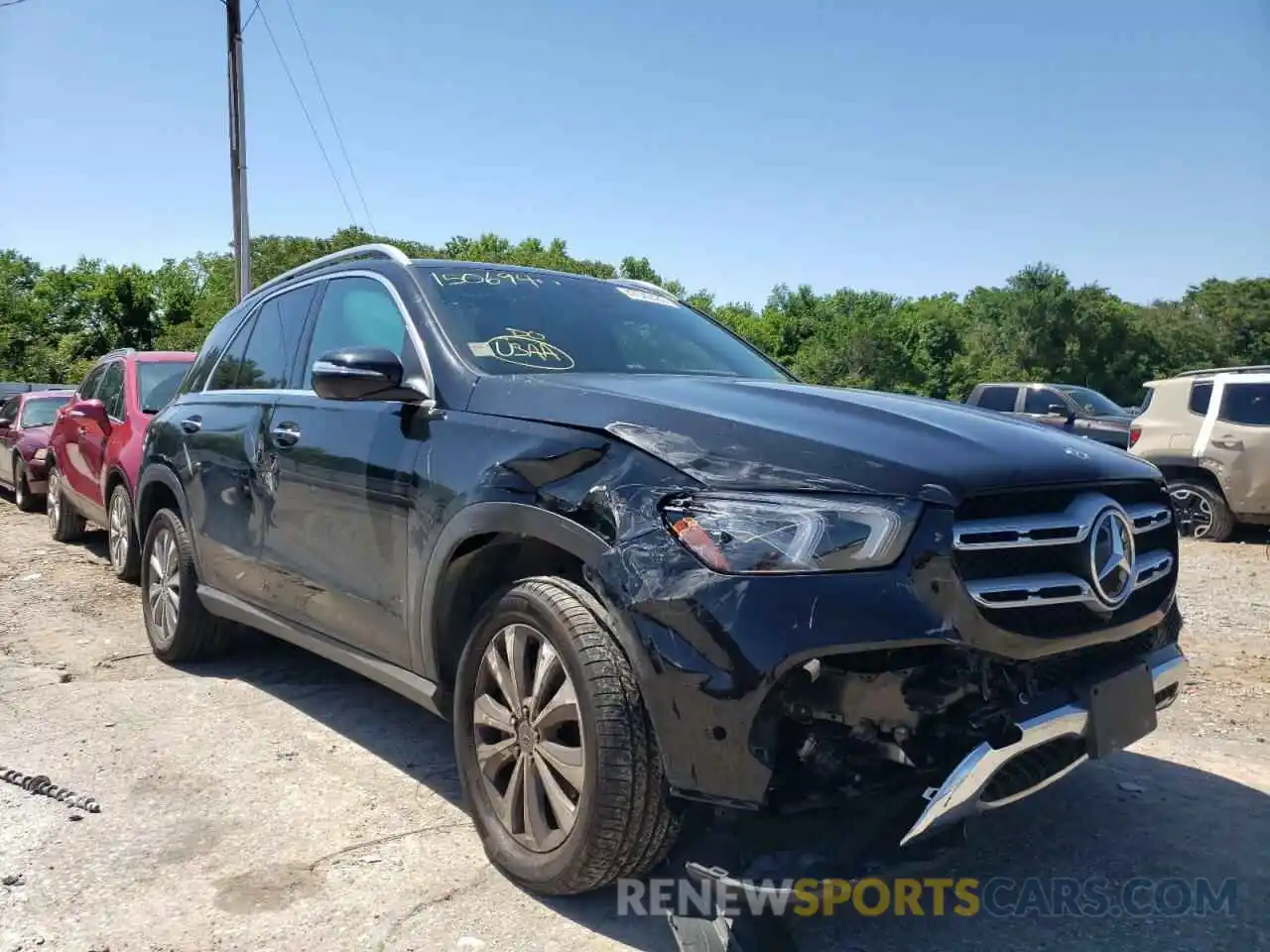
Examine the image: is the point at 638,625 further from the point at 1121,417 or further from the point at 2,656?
the point at 1121,417

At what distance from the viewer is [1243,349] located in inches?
2435

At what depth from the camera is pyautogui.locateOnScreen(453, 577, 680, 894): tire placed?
237 cm

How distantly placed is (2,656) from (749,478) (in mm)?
4802

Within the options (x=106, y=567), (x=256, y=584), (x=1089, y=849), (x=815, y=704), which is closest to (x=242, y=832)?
(x=256, y=584)

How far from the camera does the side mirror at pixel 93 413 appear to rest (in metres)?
7.89

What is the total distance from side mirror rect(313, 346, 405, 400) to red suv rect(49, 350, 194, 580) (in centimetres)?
435

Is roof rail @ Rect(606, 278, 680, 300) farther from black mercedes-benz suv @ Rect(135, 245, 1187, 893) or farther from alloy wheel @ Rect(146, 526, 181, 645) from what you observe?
alloy wheel @ Rect(146, 526, 181, 645)

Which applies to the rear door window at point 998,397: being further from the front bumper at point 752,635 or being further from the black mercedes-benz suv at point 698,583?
the front bumper at point 752,635

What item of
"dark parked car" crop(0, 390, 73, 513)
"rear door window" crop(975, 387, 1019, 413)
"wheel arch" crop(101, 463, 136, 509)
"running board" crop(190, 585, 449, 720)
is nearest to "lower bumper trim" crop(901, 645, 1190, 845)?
"running board" crop(190, 585, 449, 720)

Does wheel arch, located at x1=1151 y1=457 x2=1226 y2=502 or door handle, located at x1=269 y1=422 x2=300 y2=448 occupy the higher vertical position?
door handle, located at x1=269 y1=422 x2=300 y2=448

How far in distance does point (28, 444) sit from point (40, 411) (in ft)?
2.20

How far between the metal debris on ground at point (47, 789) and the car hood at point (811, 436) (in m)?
1.88

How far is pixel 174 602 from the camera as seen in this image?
16.3 feet

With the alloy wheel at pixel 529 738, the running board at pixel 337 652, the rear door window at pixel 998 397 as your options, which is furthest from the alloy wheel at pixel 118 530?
the rear door window at pixel 998 397
